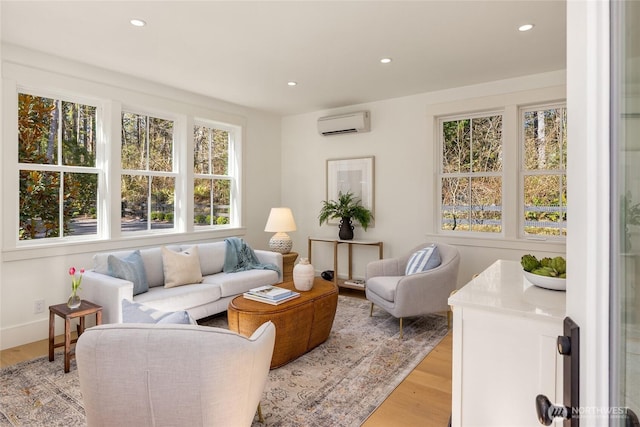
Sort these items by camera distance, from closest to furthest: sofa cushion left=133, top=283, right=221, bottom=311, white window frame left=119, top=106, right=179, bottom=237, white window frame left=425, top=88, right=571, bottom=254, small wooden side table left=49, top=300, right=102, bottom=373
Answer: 1. small wooden side table left=49, top=300, right=102, bottom=373
2. sofa cushion left=133, top=283, right=221, bottom=311
3. white window frame left=425, top=88, right=571, bottom=254
4. white window frame left=119, top=106, right=179, bottom=237

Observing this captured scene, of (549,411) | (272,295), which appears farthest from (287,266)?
(549,411)

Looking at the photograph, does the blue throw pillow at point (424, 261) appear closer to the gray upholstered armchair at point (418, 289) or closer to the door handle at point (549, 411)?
the gray upholstered armchair at point (418, 289)

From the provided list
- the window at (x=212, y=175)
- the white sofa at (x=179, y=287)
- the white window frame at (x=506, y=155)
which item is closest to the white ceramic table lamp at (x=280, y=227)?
the white sofa at (x=179, y=287)

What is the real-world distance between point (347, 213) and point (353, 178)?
563mm

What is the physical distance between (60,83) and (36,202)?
115 cm

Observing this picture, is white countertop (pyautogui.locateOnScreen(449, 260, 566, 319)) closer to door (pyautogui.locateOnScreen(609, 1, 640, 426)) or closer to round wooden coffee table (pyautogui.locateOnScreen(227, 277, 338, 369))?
door (pyautogui.locateOnScreen(609, 1, 640, 426))

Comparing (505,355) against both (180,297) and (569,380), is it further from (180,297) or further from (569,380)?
(180,297)

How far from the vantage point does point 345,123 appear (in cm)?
497

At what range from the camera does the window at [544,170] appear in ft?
12.6

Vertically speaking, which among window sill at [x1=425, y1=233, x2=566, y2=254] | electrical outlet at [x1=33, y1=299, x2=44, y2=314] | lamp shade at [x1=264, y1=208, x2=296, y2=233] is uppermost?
lamp shade at [x1=264, y1=208, x2=296, y2=233]

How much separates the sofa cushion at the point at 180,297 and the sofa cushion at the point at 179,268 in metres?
0.07

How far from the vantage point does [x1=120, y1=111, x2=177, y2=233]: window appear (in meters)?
4.02

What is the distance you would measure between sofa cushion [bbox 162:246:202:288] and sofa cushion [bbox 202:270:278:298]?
16cm

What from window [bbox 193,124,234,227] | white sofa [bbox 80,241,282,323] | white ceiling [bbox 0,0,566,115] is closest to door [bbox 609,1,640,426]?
white ceiling [bbox 0,0,566,115]
